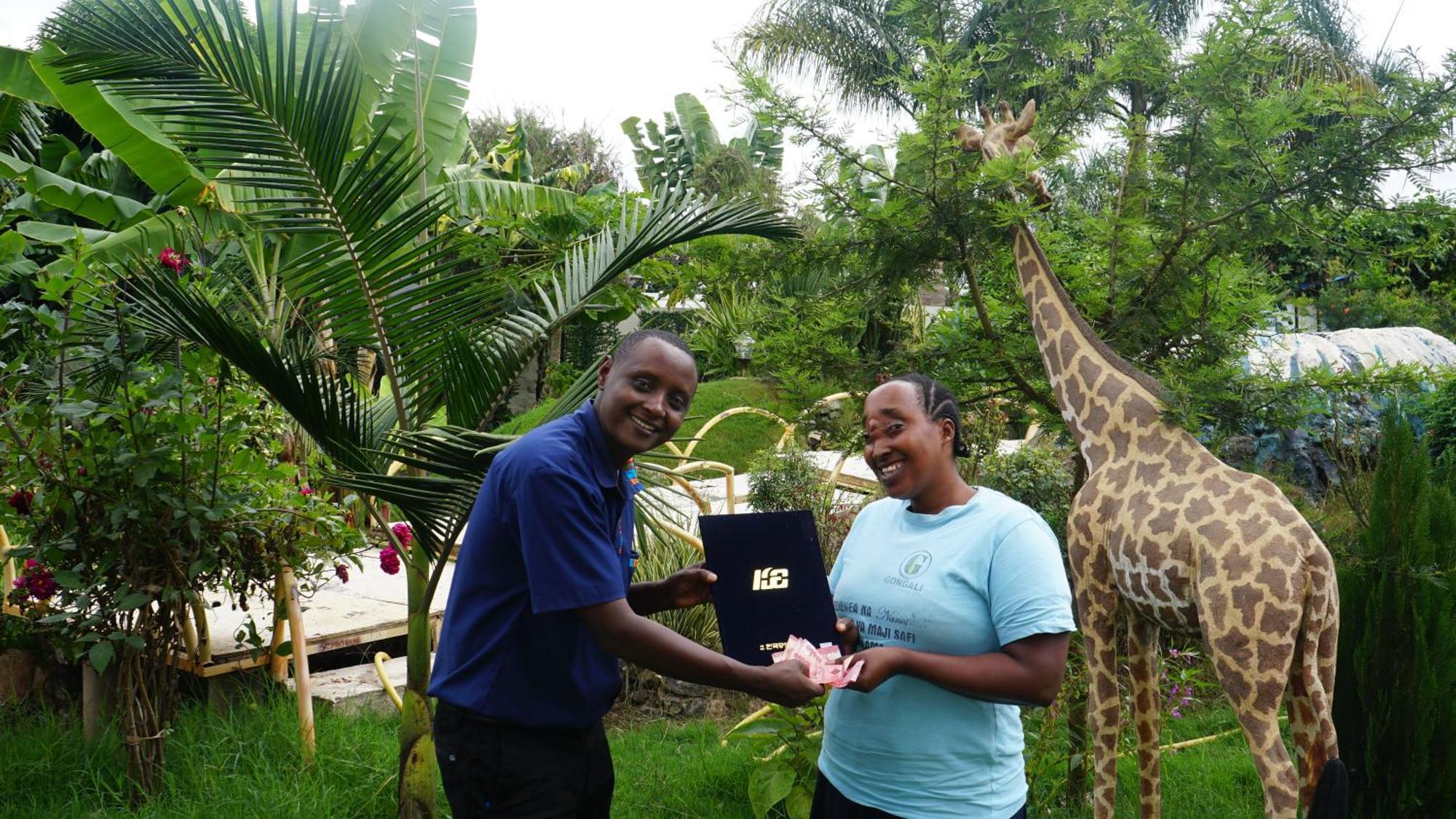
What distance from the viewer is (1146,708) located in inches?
135

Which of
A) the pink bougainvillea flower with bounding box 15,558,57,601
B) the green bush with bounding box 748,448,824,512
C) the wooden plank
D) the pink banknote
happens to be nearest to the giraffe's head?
the pink banknote

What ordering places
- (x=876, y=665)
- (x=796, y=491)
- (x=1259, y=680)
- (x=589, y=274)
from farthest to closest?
(x=796, y=491)
(x=589, y=274)
(x=1259, y=680)
(x=876, y=665)

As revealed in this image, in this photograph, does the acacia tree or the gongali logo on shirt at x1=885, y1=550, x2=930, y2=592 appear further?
the acacia tree

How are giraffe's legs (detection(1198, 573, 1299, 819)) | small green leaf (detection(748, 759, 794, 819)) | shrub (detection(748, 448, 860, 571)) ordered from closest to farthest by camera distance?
giraffe's legs (detection(1198, 573, 1299, 819)), small green leaf (detection(748, 759, 794, 819)), shrub (detection(748, 448, 860, 571))

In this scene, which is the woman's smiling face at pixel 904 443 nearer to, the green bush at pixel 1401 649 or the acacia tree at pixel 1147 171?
the acacia tree at pixel 1147 171

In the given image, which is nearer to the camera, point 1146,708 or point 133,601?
point 1146,708

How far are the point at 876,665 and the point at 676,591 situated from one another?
2.03 ft

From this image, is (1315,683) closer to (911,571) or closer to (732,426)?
(911,571)

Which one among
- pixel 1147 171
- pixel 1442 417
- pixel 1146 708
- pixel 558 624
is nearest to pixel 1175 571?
pixel 1146 708

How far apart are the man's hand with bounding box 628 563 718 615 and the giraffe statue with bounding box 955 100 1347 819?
138 centimetres

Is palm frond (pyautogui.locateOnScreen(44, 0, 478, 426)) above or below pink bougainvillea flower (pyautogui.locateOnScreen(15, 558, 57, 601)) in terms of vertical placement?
above

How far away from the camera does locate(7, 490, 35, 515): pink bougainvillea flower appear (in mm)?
3936

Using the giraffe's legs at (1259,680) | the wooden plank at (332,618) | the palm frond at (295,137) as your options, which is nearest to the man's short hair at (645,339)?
the palm frond at (295,137)

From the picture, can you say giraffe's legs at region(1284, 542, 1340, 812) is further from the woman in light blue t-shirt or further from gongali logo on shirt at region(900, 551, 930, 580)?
gongali logo on shirt at region(900, 551, 930, 580)
